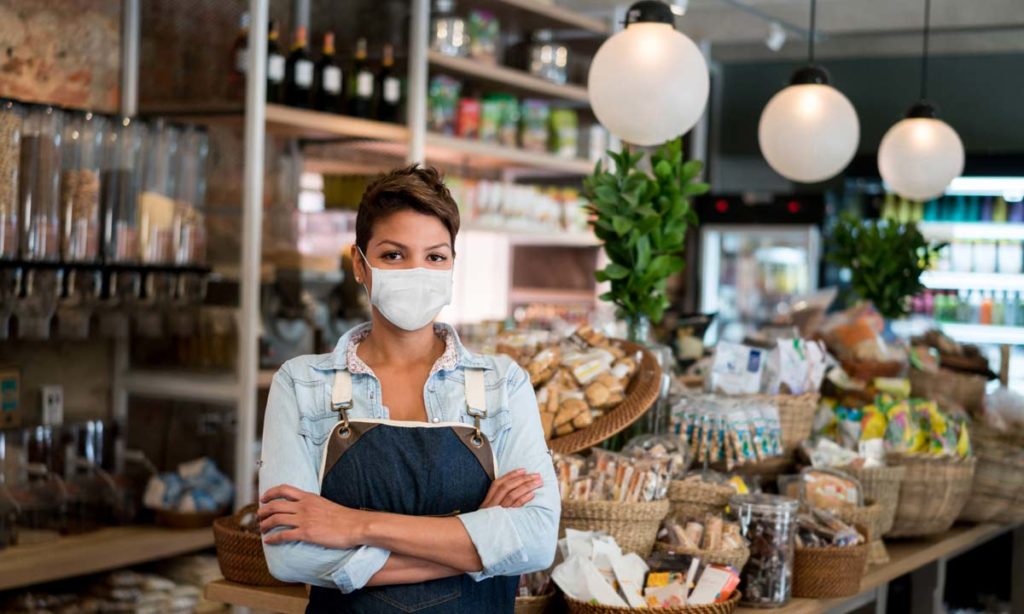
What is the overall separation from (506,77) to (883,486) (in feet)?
11.0

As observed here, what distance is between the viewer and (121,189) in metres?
4.03

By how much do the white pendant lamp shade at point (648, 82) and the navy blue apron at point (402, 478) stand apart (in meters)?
1.55

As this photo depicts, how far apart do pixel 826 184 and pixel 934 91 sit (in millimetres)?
981

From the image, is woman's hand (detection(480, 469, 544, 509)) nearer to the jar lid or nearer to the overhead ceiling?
the jar lid

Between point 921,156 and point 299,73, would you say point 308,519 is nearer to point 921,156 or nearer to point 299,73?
point 299,73

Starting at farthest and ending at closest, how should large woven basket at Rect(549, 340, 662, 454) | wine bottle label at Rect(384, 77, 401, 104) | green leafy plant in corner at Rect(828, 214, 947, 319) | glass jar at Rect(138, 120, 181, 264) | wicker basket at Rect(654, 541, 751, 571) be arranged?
green leafy plant in corner at Rect(828, 214, 947, 319) < wine bottle label at Rect(384, 77, 401, 104) < glass jar at Rect(138, 120, 181, 264) < large woven basket at Rect(549, 340, 662, 454) < wicker basket at Rect(654, 541, 751, 571)

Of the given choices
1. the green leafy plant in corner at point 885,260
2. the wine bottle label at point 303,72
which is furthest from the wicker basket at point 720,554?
the green leafy plant in corner at point 885,260

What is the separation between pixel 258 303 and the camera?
4.53 m

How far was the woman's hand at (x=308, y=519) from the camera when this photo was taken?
2008 mm

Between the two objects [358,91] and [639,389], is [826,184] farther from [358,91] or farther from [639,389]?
[639,389]

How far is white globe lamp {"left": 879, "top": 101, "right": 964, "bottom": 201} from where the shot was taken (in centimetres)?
491

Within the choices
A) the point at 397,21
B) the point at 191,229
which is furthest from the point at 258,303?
the point at 397,21

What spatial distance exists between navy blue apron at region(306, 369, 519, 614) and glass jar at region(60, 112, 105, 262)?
6.91ft

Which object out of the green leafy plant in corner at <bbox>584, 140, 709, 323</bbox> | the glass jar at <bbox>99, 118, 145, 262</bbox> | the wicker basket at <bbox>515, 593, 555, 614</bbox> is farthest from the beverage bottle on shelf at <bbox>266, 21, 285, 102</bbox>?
the wicker basket at <bbox>515, 593, 555, 614</bbox>
